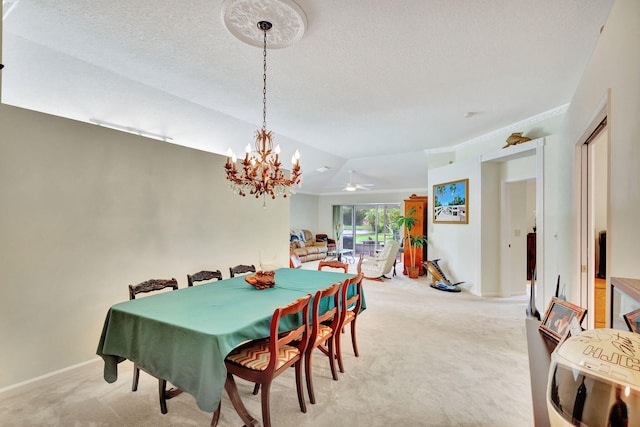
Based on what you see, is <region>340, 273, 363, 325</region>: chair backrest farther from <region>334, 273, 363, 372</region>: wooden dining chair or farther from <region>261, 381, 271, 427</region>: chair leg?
<region>261, 381, 271, 427</region>: chair leg

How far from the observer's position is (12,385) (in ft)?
7.29

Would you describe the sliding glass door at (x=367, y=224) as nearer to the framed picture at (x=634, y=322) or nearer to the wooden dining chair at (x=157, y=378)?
the wooden dining chair at (x=157, y=378)

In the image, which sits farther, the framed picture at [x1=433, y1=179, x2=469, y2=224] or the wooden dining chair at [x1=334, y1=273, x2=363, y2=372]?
the framed picture at [x1=433, y1=179, x2=469, y2=224]

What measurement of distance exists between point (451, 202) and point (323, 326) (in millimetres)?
4275

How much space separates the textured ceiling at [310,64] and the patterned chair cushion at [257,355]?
92.6 inches

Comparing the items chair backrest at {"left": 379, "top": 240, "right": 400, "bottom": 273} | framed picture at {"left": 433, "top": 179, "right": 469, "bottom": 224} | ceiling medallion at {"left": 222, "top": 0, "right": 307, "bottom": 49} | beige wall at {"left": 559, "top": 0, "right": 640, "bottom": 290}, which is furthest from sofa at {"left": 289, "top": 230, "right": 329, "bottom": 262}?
beige wall at {"left": 559, "top": 0, "right": 640, "bottom": 290}

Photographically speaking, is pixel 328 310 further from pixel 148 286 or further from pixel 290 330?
pixel 148 286

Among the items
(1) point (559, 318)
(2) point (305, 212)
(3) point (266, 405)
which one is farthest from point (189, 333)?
(2) point (305, 212)

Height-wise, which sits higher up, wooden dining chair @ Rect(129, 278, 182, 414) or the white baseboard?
wooden dining chair @ Rect(129, 278, 182, 414)

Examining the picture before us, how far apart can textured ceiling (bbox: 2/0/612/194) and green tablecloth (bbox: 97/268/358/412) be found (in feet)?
6.83

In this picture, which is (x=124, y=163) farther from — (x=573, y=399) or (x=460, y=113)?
(x=460, y=113)

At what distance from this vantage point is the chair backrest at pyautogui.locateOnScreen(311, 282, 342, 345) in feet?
6.91

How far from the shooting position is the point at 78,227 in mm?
2592

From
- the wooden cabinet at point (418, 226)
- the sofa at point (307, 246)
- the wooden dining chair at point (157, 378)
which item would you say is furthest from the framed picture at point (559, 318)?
the sofa at point (307, 246)
